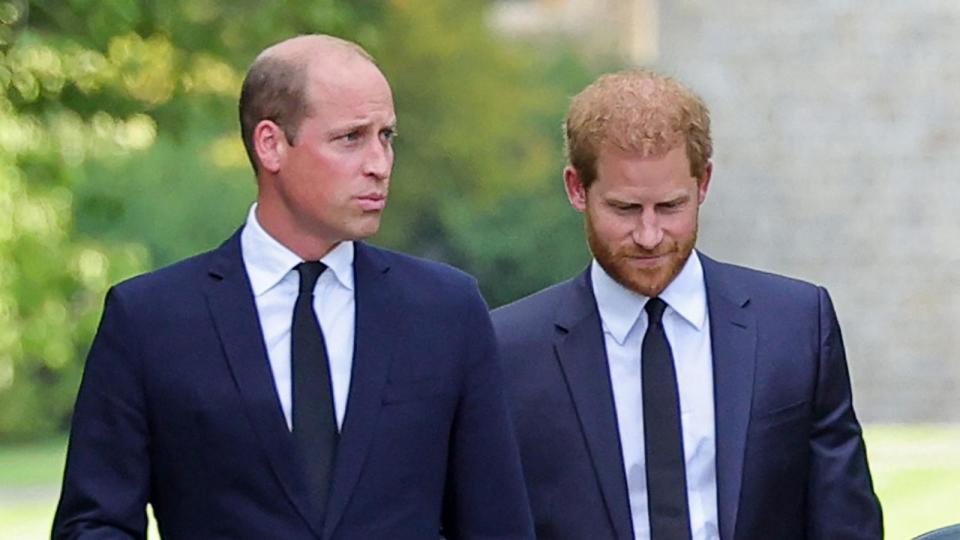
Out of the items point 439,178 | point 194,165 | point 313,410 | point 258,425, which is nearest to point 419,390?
point 313,410

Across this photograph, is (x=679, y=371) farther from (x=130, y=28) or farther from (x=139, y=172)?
(x=139, y=172)

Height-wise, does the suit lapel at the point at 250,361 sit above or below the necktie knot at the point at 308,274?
below

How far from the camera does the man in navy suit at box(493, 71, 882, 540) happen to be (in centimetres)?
504

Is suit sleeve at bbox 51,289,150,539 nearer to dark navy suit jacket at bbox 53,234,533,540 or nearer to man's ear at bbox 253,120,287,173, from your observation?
dark navy suit jacket at bbox 53,234,533,540

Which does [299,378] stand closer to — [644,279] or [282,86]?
[282,86]

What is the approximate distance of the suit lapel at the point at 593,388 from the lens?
16.8ft

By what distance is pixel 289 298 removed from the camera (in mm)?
4699

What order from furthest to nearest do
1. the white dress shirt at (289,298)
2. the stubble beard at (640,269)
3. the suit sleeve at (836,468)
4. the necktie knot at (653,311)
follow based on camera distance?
the necktie knot at (653,311)
the suit sleeve at (836,468)
the stubble beard at (640,269)
the white dress shirt at (289,298)

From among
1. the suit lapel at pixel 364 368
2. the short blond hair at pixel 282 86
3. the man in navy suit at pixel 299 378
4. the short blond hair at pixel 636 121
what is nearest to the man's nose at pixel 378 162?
the man in navy suit at pixel 299 378

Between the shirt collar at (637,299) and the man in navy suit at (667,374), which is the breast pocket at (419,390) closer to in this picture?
the man in navy suit at (667,374)

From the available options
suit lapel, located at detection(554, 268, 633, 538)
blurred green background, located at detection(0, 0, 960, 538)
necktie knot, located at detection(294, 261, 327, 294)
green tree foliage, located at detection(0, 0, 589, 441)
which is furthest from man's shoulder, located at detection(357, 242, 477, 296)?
green tree foliage, located at detection(0, 0, 589, 441)

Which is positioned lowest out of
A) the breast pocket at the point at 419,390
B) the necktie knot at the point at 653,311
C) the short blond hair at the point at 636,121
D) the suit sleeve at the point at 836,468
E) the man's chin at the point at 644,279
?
the suit sleeve at the point at 836,468

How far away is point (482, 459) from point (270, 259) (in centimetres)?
55

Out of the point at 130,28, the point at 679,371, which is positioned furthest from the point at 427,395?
the point at 130,28
